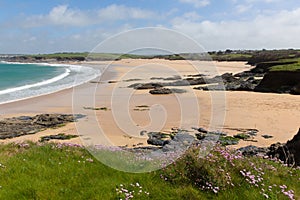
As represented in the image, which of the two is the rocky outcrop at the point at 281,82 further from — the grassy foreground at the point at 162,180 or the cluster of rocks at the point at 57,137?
the grassy foreground at the point at 162,180

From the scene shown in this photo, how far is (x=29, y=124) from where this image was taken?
20312 mm

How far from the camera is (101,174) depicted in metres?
6.71

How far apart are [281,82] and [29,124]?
2804 centimetres

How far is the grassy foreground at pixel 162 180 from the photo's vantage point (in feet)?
19.2

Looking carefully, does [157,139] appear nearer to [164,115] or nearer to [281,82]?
[164,115]

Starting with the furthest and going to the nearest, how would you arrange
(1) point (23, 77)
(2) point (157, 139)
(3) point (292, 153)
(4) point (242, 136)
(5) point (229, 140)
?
(1) point (23, 77) → (4) point (242, 136) → (5) point (229, 140) → (2) point (157, 139) → (3) point (292, 153)

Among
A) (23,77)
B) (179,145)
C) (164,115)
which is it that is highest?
(179,145)

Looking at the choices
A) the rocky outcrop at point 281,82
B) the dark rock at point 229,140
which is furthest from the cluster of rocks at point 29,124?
the rocky outcrop at point 281,82

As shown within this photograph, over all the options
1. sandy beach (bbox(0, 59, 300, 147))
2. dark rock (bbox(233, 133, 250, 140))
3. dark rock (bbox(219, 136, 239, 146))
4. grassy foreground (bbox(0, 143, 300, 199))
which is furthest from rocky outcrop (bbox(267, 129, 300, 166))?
Answer: dark rock (bbox(233, 133, 250, 140))

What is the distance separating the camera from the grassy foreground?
5.85 m

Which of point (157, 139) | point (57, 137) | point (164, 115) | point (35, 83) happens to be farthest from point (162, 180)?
point (35, 83)

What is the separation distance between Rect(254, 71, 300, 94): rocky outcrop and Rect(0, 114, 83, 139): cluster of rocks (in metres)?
22.9

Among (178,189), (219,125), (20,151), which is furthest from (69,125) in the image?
(178,189)

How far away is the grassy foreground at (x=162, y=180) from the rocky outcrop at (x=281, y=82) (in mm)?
29258
